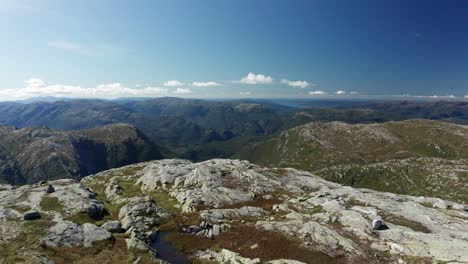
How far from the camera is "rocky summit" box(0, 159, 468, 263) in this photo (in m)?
45.9

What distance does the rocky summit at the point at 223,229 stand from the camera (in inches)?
1807

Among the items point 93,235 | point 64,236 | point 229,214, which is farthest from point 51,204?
point 229,214

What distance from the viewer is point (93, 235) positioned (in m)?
54.0

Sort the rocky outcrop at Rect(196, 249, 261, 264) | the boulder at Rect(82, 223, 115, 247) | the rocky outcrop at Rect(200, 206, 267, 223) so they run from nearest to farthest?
→ 1. the rocky outcrop at Rect(196, 249, 261, 264)
2. the boulder at Rect(82, 223, 115, 247)
3. the rocky outcrop at Rect(200, 206, 267, 223)

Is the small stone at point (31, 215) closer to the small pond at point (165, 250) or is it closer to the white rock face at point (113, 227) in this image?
the white rock face at point (113, 227)

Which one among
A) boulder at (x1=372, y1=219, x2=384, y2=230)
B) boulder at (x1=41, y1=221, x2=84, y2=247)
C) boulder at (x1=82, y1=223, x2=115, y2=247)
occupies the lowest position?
boulder at (x1=82, y1=223, x2=115, y2=247)

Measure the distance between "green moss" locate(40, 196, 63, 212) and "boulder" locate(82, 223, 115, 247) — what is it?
18.7 meters

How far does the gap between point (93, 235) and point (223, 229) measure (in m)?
25.9

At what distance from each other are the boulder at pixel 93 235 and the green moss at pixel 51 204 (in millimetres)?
18702

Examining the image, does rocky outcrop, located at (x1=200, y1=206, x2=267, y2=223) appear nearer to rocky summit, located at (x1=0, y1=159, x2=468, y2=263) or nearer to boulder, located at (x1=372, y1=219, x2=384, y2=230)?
rocky summit, located at (x1=0, y1=159, x2=468, y2=263)

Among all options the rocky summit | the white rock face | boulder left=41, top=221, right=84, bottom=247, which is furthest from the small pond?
boulder left=41, top=221, right=84, bottom=247

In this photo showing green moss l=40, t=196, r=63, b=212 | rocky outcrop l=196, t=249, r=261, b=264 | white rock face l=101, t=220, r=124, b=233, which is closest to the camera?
rocky outcrop l=196, t=249, r=261, b=264

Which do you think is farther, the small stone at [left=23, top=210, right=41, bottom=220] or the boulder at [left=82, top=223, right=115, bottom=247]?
the small stone at [left=23, top=210, right=41, bottom=220]

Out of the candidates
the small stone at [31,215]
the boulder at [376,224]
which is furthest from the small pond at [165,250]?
the boulder at [376,224]
